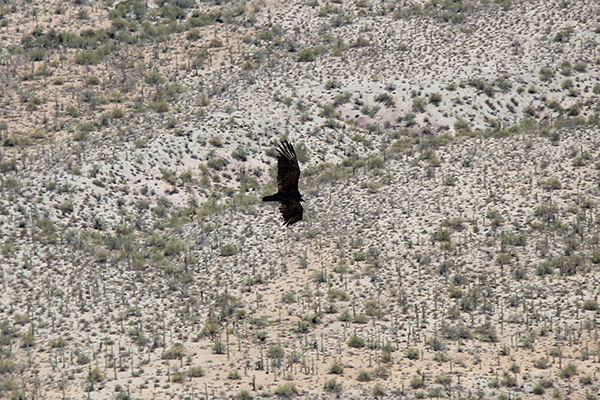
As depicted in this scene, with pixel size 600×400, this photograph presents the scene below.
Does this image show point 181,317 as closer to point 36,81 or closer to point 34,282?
point 34,282

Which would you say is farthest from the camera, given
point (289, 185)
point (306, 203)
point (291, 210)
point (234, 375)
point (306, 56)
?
point (306, 56)

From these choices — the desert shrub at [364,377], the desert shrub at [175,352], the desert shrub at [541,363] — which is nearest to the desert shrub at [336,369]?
the desert shrub at [364,377]

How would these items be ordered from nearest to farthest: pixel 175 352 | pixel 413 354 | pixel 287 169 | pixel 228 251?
pixel 287 169
pixel 175 352
pixel 413 354
pixel 228 251

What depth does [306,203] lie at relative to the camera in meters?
32.0

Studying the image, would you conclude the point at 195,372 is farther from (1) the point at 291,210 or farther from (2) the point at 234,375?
(1) the point at 291,210

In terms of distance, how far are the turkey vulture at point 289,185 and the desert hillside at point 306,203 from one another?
4731 mm

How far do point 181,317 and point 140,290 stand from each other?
185cm

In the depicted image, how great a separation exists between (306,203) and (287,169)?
1284cm

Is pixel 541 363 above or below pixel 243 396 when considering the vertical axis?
above

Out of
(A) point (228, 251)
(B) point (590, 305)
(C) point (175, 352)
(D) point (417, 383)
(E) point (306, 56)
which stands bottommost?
(D) point (417, 383)

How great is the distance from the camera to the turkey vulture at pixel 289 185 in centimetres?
1916

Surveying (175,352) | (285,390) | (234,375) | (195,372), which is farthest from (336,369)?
(175,352)

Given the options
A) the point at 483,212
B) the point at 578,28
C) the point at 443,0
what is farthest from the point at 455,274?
the point at 443,0

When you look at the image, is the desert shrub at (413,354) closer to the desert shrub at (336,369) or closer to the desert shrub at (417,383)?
the desert shrub at (417,383)
